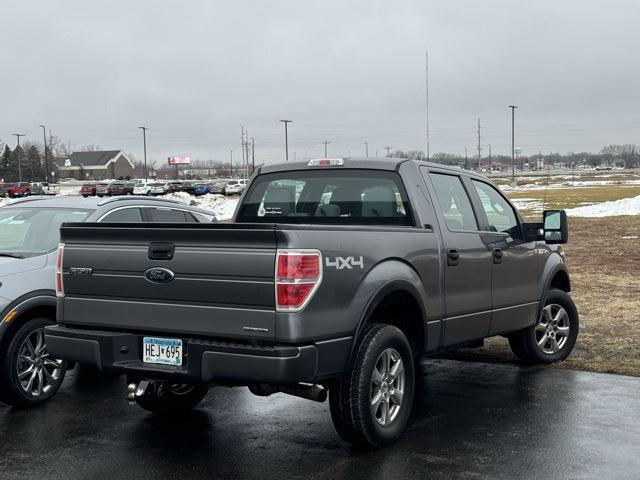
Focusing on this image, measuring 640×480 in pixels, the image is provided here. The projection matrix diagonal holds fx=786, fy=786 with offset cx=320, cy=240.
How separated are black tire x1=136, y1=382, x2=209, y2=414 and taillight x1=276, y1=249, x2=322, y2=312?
73.1 inches

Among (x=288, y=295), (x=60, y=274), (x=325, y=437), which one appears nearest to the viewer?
(x=288, y=295)

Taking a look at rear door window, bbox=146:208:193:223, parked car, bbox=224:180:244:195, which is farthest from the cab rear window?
parked car, bbox=224:180:244:195

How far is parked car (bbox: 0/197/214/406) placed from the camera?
618cm

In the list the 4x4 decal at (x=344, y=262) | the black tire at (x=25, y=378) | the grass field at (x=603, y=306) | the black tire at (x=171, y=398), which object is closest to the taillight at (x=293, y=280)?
the 4x4 decal at (x=344, y=262)

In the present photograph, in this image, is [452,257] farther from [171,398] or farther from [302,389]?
[171,398]

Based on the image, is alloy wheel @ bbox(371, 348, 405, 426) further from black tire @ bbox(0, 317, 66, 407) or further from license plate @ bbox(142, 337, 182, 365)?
black tire @ bbox(0, 317, 66, 407)

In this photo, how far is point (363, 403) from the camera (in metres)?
4.98

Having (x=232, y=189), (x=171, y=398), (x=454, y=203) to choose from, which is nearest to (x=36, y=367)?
(x=171, y=398)

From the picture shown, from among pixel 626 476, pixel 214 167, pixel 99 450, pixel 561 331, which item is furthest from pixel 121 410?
pixel 214 167

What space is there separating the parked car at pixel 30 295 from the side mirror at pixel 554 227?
13.4ft

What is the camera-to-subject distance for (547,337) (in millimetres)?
7832

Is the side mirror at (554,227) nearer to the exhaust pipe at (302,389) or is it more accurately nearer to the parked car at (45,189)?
the exhaust pipe at (302,389)

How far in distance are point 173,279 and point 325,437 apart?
1.68 meters

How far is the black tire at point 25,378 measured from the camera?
6.15 m
